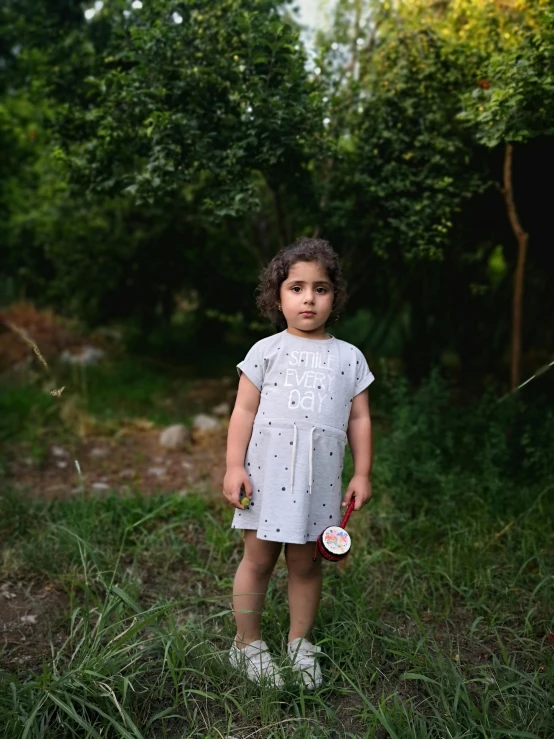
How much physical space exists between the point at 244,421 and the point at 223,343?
572cm

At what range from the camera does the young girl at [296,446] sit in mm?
2289

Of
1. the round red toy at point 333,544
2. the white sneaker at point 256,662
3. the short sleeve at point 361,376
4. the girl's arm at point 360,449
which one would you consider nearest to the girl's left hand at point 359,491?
the girl's arm at point 360,449

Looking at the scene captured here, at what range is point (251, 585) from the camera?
243 cm

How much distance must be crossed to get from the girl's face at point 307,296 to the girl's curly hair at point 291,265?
30 millimetres

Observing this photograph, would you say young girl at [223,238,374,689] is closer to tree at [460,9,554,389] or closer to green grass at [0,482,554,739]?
green grass at [0,482,554,739]

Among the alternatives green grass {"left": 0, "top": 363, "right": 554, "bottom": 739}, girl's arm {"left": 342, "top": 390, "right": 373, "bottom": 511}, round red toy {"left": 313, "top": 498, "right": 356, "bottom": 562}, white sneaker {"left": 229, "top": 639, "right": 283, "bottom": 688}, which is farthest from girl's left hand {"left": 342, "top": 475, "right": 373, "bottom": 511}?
white sneaker {"left": 229, "top": 639, "right": 283, "bottom": 688}

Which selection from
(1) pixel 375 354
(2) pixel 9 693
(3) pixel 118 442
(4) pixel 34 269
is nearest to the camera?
(2) pixel 9 693

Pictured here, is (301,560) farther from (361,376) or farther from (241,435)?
(361,376)

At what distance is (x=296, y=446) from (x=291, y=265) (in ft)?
1.97

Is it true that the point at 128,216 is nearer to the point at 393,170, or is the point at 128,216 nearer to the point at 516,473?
the point at 393,170

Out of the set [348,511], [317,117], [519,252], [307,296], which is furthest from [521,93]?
Answer: [348,511]

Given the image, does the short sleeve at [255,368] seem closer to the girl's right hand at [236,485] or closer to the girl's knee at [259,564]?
the girl's right hand at [236,485]

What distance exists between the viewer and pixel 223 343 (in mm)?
8070

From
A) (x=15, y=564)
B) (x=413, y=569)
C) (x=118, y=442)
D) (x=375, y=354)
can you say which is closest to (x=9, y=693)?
(x=15, y=564)
